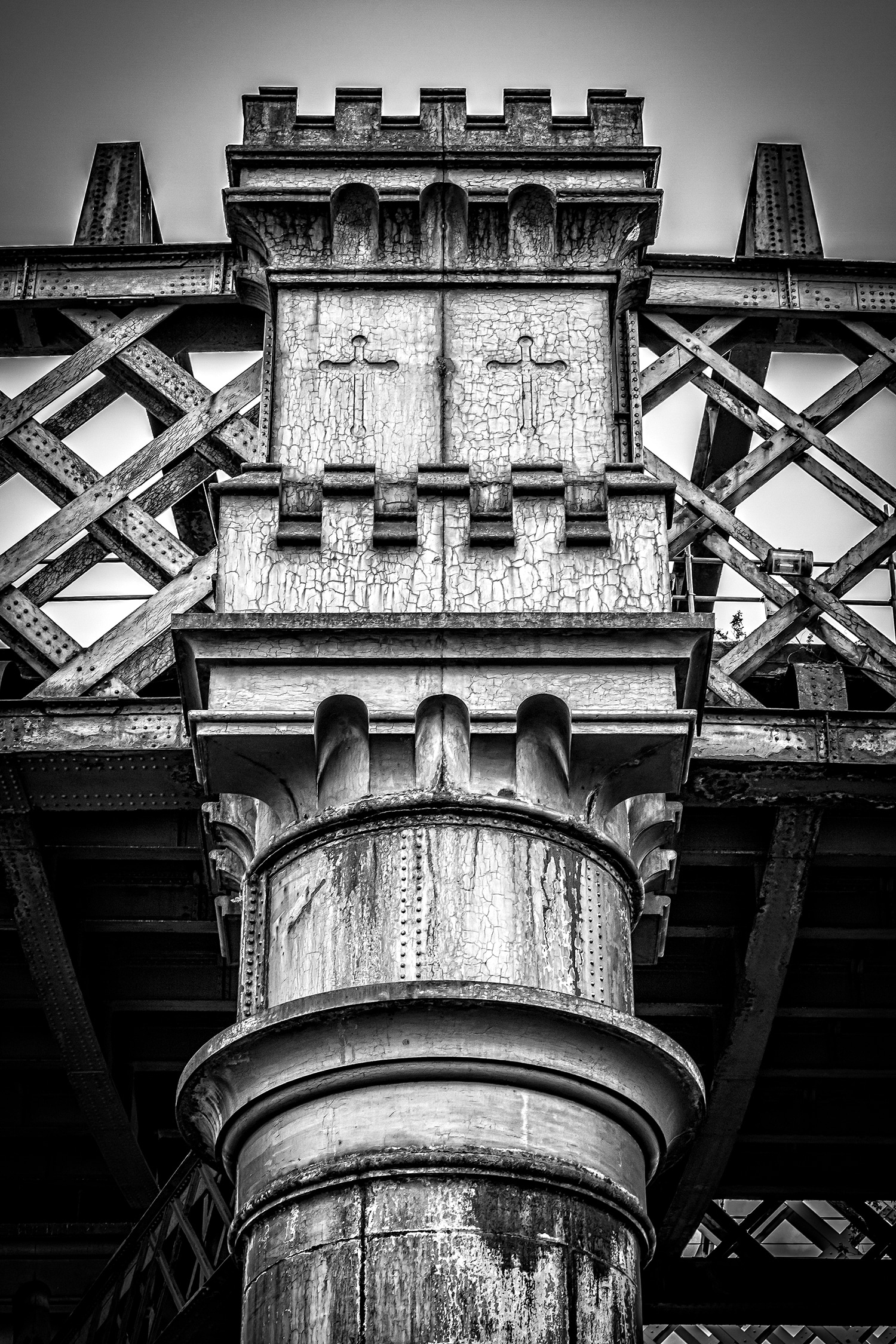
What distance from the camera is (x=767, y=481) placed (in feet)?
31.0

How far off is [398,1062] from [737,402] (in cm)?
555

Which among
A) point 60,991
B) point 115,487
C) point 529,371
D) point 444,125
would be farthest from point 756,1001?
point 444,125

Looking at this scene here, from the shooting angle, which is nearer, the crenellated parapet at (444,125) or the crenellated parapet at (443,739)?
the crenellated parapet at (443,739)

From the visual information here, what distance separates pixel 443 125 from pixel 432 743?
159 inches

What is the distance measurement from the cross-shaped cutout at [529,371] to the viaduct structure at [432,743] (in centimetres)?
2

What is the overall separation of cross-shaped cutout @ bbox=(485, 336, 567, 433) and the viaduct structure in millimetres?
19

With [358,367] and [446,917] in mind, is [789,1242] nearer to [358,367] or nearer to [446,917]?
[358,367]

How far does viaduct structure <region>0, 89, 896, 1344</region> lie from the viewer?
543 centimetres

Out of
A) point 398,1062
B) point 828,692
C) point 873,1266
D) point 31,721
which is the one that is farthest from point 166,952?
point 873,1266

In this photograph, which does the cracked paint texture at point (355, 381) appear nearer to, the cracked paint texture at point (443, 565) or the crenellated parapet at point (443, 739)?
the crenellated parapet at point (443, 739)

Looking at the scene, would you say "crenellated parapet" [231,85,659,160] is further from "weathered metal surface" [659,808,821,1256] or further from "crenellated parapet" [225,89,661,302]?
"weathered metal surface" [659,808,821,1256]

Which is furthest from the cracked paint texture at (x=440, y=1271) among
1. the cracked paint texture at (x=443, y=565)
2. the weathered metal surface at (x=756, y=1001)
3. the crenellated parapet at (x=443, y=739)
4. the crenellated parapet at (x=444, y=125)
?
the crenellated parapet at (x=444, y=125)

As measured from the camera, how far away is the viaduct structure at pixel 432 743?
17.8ft

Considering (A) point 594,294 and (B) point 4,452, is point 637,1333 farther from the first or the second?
(B) point 4,452
